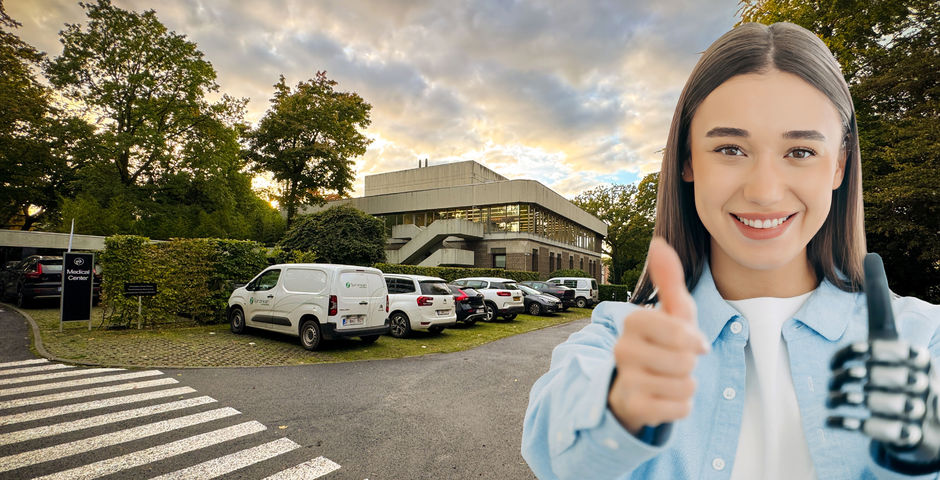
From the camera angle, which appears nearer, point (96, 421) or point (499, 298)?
point (96, 421)

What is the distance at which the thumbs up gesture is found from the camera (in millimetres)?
517

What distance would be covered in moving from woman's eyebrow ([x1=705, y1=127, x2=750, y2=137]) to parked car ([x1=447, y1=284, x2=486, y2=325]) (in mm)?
13661

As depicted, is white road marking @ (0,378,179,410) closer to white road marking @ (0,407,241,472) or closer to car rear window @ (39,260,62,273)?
white road marking @ (0,407,241,472)

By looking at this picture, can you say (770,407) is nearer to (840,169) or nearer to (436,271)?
(840,169)

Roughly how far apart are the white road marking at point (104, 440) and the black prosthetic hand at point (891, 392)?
243 inches

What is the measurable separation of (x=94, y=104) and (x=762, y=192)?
1332 inches

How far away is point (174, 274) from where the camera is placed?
1266cm

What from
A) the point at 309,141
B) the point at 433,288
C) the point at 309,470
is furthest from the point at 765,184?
the point at 309,141

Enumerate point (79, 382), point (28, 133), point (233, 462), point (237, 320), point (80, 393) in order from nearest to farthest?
point (233, 462), point (80, 393), point (79, 382), point (237, 320), point (28, 133)

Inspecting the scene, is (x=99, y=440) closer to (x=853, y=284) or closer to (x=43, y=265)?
(x=853, y=284)

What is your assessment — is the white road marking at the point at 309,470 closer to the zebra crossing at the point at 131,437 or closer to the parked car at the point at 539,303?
the zebra crossing at the point at 131,437

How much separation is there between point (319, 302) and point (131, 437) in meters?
5.06

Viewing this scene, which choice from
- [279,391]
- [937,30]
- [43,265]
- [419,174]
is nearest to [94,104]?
[43,265]

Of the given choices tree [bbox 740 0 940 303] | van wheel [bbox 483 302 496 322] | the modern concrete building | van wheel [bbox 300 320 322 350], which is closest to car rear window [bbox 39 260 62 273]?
van wheel [bbox 300 320 322 350]
